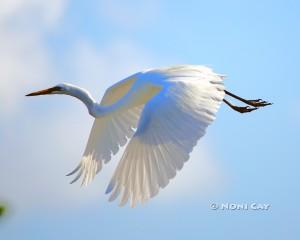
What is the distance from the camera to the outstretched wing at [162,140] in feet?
18.9

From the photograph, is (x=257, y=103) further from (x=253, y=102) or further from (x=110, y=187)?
(x=110, y=187)

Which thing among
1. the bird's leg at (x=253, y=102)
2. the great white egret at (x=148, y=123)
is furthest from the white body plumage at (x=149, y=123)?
the bird's leg at (x=253, y=102)

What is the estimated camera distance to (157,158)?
596 cm

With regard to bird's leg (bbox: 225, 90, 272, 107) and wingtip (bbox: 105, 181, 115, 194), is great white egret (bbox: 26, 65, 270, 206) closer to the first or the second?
wingtip (bbox: 105, 181, 115, 194)

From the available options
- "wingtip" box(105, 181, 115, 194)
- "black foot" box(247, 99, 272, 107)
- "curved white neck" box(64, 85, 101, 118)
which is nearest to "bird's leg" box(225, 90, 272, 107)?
"black foot" box(247, 99, 272, 107)

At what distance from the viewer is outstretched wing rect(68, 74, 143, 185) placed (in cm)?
865

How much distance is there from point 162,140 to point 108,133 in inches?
117

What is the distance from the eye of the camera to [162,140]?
6141 millimetres

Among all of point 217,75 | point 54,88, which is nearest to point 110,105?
point 54,88

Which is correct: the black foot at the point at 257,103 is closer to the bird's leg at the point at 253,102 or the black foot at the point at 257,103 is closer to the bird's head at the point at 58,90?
the bird's leg at the point at 253,102

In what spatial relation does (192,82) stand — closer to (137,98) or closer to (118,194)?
(137,98)

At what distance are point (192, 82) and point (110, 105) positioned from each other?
1873mm

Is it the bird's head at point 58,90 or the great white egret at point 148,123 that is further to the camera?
the bird's head at point 58,90

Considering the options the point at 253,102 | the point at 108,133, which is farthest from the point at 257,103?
the point at 108,133
